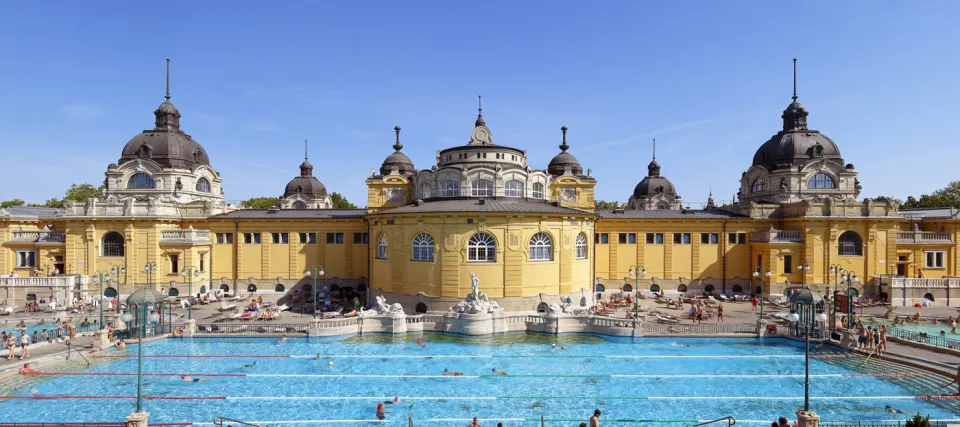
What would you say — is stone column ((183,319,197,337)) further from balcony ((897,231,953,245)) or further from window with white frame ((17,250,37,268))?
balcony ((897,231,953,245))

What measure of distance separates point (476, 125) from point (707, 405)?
34.1 metres

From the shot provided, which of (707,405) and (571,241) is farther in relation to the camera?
(571,241)

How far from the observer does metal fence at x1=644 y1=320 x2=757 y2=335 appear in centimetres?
3056

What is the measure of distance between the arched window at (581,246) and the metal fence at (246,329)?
21.1 metres

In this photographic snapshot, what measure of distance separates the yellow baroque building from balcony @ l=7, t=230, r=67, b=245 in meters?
0.12

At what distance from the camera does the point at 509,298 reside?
3538 cm

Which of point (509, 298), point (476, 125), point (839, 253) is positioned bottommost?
point (509, 298)

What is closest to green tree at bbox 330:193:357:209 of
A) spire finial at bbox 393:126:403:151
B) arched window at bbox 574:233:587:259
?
spire finial at bbox 393:126:403:151

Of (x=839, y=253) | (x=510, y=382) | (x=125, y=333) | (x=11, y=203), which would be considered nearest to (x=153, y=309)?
(x=125, y=333)

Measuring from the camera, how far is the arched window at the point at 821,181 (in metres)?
50.5

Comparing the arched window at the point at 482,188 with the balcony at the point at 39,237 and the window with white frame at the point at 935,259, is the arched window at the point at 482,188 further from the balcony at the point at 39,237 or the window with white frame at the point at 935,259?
the window with white frame at the point at 935,259

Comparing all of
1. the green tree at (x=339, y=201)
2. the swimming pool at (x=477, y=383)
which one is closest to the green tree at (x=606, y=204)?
the green tree at (x=339, y=201)

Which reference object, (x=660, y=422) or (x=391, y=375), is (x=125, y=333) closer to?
(x=391, y=375)

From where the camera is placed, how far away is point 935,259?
1807 inches
